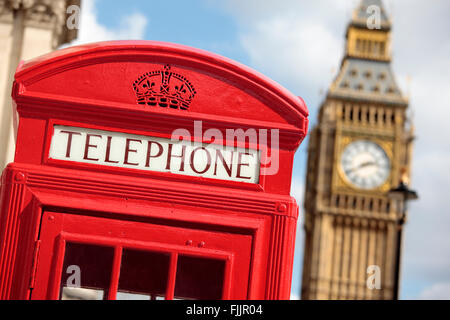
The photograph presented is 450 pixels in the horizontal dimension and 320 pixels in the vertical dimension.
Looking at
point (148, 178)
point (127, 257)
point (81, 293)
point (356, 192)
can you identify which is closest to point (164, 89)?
point (148, 178)

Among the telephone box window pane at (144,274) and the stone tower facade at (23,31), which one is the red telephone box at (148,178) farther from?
the stone tower facade at (23,31)

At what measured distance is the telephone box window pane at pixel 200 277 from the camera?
2762mm

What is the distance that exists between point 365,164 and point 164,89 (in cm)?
4913

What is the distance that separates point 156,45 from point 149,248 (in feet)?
2.29

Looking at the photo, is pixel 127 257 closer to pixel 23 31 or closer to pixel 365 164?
pixel 23 31

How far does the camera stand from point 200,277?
2783 mm

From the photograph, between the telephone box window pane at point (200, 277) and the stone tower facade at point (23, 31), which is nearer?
the telephone box window pane at point (200, 277)

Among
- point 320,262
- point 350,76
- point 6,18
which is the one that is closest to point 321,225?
point 320,262

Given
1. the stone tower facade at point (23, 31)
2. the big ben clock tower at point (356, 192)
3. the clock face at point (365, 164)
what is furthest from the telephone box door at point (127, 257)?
the clock face at point (365, 164)

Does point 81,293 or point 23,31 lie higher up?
point 23,31

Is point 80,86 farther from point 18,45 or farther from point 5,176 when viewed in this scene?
point 18,45

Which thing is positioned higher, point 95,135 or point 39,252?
point 95,135

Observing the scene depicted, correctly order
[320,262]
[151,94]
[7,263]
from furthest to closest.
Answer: [320,262] → [151,94] → [7,263]

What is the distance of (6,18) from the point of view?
38.5ft
